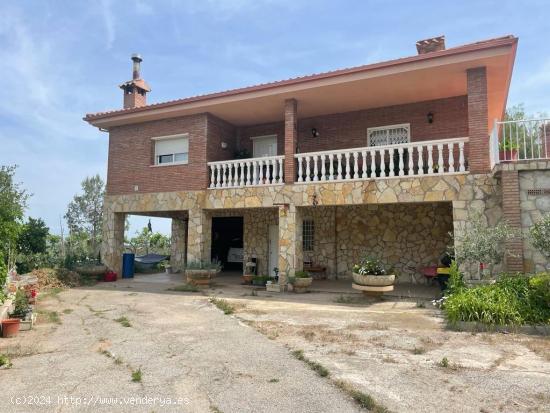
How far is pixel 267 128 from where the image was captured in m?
14.1

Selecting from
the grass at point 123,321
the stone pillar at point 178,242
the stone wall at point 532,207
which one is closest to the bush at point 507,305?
the stone wall at point 532,207

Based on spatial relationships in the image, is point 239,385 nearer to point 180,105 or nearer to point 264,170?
point 264,170

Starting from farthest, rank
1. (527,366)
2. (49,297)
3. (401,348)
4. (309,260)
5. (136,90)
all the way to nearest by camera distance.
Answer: (136,90)
(309,260)
(49,297)
(401,348)
(527,366)

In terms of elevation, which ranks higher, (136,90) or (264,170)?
(136,90)

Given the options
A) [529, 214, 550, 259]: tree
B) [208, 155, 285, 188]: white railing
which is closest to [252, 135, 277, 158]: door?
[208, 155, 285, 188]: white railing

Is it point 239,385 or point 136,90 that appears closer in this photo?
point 239,385

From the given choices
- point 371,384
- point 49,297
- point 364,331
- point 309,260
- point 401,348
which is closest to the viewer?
point 371,384

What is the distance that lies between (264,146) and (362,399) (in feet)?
37.8

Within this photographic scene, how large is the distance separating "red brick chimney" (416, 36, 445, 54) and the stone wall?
15.2 feet

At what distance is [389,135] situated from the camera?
40.5 feet

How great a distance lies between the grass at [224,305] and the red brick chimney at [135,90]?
30.7 ft

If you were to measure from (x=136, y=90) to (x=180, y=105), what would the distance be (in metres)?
4.15

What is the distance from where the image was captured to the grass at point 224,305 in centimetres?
792

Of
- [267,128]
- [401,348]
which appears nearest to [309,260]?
[267,128]
